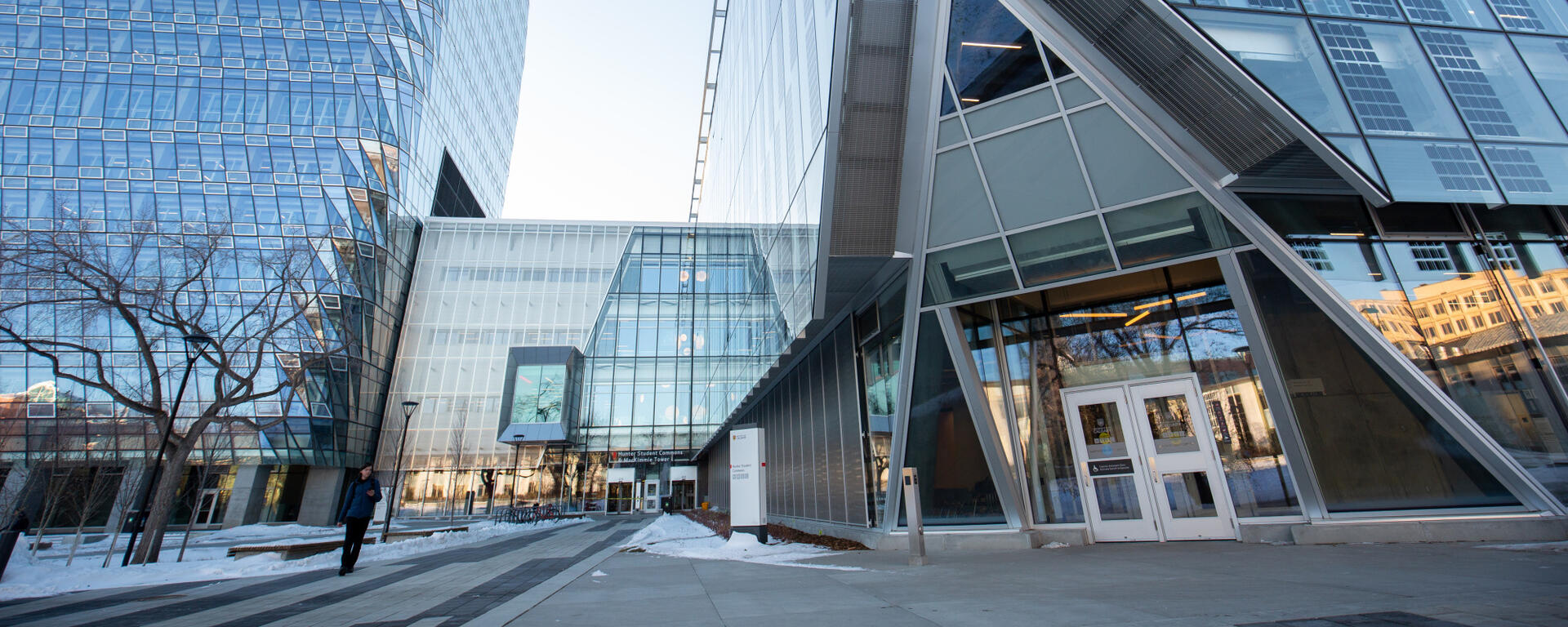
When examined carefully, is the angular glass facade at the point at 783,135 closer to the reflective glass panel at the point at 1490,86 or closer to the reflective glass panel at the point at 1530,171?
the reflective glass panel at the point at 1490,86

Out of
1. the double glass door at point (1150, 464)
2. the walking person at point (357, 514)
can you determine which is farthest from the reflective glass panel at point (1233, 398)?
the walking person at point (357, 514)

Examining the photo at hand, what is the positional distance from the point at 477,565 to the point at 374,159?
4069 centimetres

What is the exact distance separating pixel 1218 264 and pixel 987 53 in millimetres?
5288

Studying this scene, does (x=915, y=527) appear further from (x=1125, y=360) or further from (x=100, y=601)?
(x=100, y=601)

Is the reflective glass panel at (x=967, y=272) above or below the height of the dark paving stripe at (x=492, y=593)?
above

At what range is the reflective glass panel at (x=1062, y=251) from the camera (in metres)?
10.2

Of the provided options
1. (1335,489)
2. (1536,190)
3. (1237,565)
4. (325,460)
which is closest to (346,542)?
(1237,565)

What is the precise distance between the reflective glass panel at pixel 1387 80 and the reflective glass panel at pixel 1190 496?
538cm

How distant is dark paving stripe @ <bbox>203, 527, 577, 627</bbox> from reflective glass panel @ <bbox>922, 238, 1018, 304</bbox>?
9.84 meters

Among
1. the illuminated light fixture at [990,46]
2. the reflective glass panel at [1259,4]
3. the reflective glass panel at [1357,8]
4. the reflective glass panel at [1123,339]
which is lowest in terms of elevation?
the reflective glass panel at [1123,339]

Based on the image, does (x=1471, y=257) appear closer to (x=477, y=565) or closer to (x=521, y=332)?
(x=477, y=565)

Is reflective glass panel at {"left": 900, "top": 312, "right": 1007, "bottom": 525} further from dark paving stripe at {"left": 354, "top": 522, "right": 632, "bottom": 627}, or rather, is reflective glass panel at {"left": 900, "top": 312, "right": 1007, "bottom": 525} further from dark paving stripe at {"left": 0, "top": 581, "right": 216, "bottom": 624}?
dark paving stripe at {"left": 0, "top": 581, "right": 216, "bottom": 624}

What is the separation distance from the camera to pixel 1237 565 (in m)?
7.07

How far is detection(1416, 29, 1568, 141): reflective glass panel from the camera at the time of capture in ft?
31.0
